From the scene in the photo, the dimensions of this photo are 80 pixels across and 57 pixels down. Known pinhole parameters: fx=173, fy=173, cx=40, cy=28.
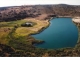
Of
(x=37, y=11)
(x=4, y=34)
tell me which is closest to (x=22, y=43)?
(x=4, y=34)

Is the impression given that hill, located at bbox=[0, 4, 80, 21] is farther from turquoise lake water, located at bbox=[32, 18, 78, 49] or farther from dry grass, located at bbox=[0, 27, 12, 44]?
dry grass, located at bbox=[0, 27, 12, 44]

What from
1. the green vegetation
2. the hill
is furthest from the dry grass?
the hill

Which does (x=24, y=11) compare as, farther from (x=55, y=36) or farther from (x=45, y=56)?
(x=45, y=56)

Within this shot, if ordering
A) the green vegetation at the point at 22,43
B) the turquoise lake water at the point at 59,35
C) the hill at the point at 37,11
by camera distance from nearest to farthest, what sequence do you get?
the green vegetation at the point at 22,43, the turquoise lake water at the point at 59,35, the hill at the point at 37,11

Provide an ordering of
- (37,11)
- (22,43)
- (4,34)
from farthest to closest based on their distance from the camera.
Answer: (37,11)
(4,34)
(22,43)

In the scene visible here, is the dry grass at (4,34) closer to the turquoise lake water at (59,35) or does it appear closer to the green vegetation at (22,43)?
the green vegetation at (22,43)

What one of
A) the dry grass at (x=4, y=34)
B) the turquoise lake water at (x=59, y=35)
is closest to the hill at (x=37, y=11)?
the turquoise lake water at (x=59, y=35)

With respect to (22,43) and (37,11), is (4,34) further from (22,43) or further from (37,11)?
(37,11)

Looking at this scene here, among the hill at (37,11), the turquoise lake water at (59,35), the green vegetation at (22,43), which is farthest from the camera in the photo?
the hill at (37,11)
